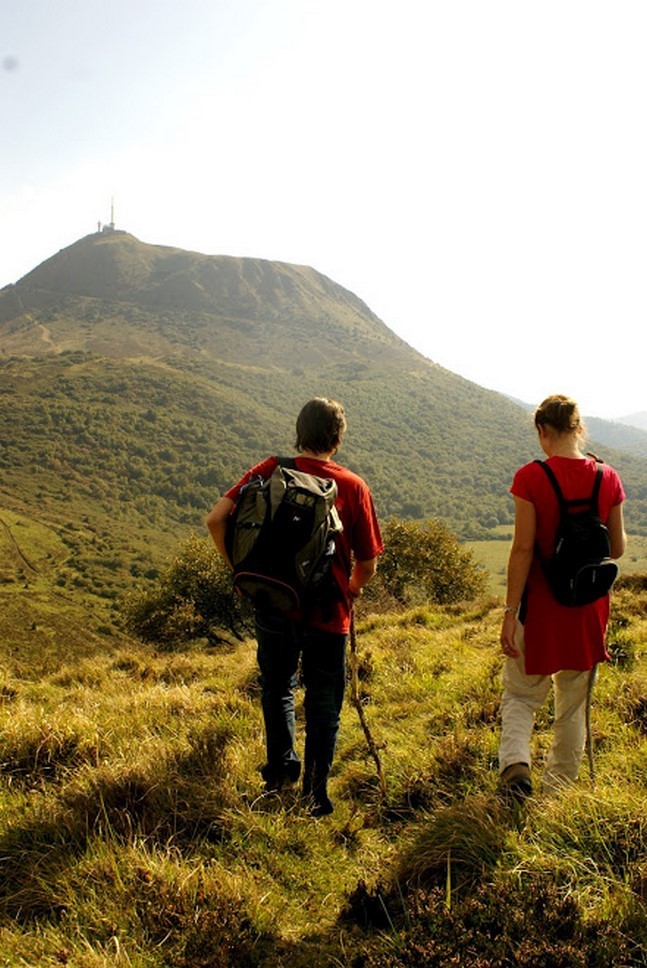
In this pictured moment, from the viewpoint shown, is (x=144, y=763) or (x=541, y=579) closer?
(x=541, y=579)

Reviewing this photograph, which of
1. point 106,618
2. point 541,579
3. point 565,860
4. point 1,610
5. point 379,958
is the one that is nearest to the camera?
point 379,958

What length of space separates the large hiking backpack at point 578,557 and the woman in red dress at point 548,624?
2.1 inches

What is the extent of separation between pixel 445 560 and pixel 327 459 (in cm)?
2976

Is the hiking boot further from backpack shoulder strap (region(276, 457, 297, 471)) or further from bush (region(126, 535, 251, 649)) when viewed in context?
bush (region(126, 535, 251, 649))

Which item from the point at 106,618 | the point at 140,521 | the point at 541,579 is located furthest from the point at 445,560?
the point at 140,521

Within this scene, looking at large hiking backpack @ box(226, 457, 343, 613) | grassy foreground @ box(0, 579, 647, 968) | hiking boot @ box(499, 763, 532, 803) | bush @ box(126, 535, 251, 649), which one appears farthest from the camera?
bush @ box(126, 535, 251, 649)

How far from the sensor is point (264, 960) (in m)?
2.28

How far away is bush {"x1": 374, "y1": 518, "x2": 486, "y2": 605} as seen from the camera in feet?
103

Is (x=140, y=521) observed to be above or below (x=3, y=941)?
below

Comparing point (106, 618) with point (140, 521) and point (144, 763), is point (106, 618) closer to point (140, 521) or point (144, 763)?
point (140, 521)

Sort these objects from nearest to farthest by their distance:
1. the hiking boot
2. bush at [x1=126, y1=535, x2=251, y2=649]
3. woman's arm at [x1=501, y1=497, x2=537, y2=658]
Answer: the hiking boot, woman's arm at [x1=501, y1=497, x2=537, y2=658], bush at [x1=126, y1=535, x2=251, y2=649]

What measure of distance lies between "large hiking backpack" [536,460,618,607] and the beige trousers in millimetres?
378

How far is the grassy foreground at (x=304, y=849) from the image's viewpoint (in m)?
2.18

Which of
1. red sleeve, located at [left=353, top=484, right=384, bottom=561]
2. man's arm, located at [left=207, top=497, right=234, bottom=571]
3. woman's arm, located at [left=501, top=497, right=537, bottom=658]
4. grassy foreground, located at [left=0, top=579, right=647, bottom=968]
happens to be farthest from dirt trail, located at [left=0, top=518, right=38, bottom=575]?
woman's arm, located at [left=501, top=497, right=537, bottom=658]
